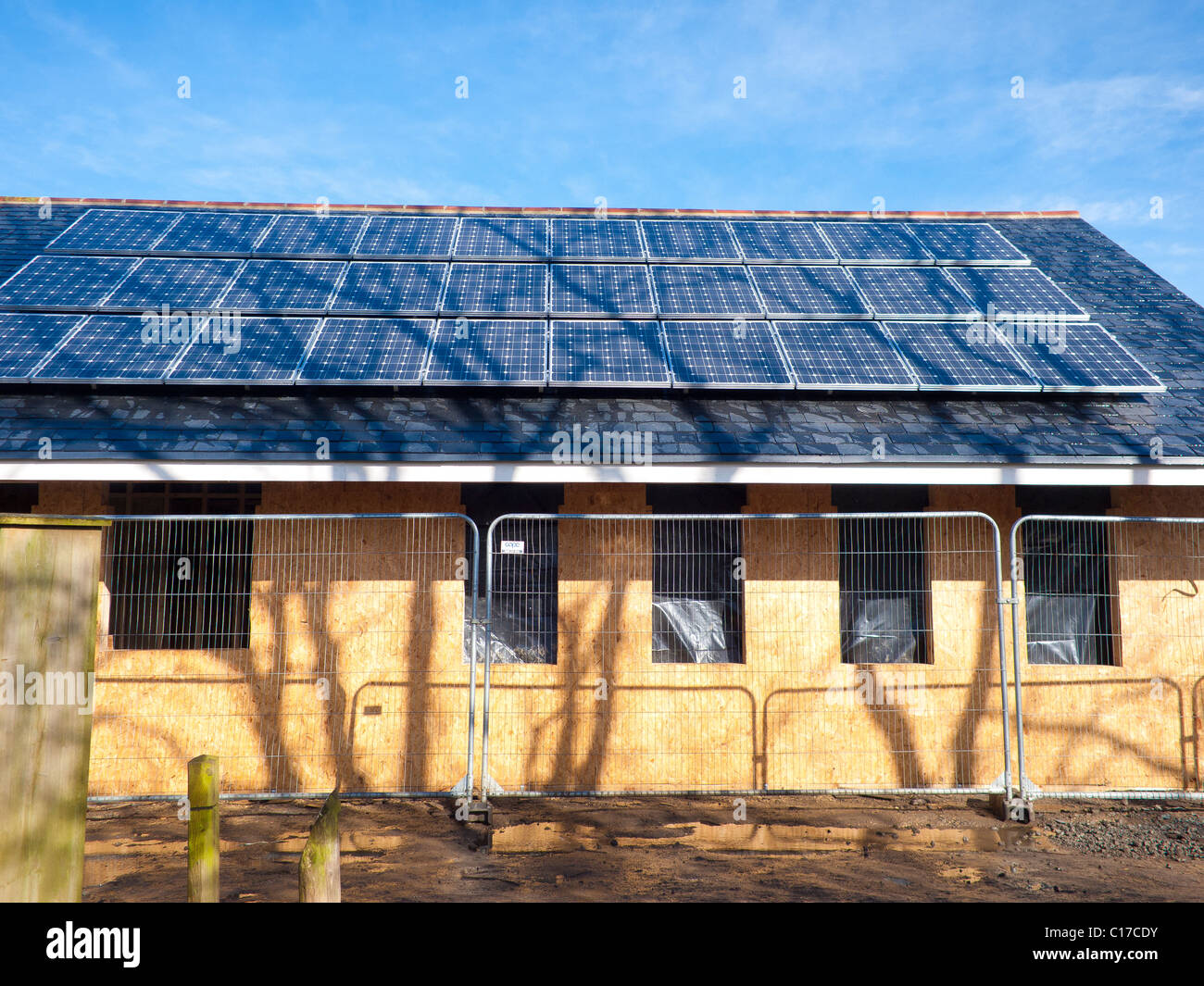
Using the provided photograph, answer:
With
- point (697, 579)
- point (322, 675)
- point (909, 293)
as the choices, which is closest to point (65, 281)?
point (322, 675)

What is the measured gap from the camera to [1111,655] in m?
8.53

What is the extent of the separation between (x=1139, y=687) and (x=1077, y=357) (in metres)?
3.76

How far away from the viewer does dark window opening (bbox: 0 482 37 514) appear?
8281 mm

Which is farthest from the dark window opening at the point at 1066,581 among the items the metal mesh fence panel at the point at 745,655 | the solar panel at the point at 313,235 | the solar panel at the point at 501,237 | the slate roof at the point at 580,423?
the solar panel at the point at 313,235

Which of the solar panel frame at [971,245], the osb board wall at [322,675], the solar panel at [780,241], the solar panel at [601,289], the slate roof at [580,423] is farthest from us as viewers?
the solar panel at [780,241]

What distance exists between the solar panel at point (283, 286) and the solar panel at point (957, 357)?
7.19 meters

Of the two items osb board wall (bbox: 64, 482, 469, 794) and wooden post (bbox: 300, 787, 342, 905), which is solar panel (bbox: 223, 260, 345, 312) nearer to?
osb board wall (bbox: 64, 482, 469, 794)

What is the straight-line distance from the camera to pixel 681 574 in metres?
8.54

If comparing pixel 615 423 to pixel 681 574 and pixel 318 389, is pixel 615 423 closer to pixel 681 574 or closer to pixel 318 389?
pixel 681 574

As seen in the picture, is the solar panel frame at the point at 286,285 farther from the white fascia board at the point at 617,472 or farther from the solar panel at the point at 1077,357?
the solar panel at the point at 1077,357

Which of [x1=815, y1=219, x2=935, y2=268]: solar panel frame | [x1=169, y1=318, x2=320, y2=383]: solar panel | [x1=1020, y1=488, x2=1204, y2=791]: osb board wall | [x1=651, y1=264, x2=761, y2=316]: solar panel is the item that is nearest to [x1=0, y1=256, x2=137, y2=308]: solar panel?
[x1=169, y1=318, x2=320, y2=383]: solar panel

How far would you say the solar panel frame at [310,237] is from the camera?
11047 mm

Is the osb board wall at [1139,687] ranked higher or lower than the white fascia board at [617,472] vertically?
lower
